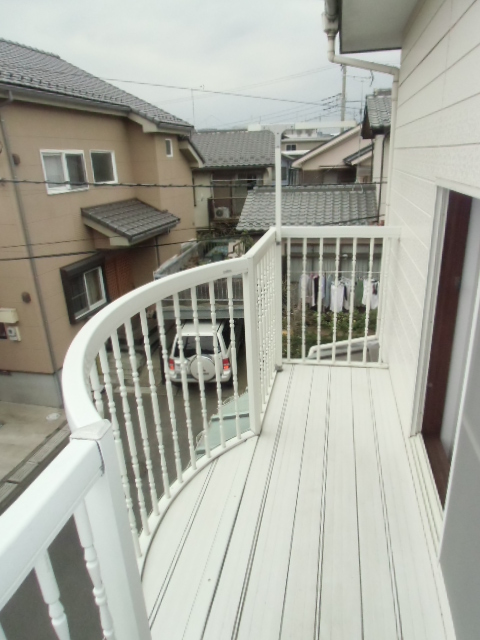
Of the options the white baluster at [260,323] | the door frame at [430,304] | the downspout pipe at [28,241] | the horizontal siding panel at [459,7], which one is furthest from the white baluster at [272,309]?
the downspout pipe at [28,241]

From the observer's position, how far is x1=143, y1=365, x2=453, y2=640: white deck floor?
49.3 inches

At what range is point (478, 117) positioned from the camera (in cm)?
115

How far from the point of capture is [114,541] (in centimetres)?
64

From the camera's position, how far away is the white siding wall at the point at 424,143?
49.0 inches

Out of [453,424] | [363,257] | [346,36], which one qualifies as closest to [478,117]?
[453,424]

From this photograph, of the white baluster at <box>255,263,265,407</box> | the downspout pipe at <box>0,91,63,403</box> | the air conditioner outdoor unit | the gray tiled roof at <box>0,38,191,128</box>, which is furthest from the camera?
the air conditioner outdoor unit

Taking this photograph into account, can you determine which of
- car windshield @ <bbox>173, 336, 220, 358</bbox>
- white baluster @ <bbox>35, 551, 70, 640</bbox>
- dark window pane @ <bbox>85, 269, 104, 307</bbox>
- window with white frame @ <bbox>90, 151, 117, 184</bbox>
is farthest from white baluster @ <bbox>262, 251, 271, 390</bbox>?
window with white frame @ <bbox>90, 151, 117, 184</bbox>

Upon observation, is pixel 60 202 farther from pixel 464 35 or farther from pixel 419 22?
pixel 464 35

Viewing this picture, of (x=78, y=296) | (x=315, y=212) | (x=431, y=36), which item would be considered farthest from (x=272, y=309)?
(x=315, y=212)

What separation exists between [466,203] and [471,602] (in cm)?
147

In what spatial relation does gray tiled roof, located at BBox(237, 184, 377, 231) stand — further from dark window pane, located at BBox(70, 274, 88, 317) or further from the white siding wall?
the white siding wall

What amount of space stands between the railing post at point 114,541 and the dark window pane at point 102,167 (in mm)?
8255

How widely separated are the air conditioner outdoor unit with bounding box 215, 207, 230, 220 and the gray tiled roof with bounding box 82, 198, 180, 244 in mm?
4507

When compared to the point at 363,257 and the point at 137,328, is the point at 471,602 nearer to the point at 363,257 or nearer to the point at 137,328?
the point at 363,257
